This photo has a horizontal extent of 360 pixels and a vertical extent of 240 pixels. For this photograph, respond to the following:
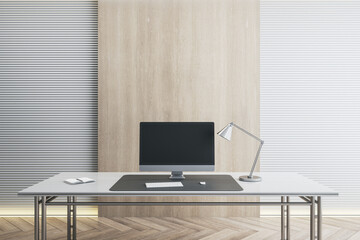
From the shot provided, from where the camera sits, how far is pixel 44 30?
415 centimetres

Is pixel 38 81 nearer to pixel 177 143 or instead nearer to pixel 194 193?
pixel 177 143

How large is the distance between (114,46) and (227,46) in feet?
4.42

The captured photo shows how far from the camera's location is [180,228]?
363 centimetres

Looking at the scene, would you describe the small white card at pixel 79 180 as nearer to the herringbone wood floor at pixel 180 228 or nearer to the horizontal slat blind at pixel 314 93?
the herringbone wood floor at pixel 180 228

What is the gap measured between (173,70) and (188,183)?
1.81 meters

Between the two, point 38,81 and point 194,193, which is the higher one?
point 38,81

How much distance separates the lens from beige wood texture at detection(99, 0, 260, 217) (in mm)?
4020

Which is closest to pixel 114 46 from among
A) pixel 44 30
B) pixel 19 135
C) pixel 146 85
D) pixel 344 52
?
pixel 146 85

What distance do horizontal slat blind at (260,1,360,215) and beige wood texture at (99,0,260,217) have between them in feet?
1.02

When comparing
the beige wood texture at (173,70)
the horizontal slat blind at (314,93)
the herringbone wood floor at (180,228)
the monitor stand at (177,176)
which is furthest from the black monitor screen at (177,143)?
the horizontal slat blind at (314,93)

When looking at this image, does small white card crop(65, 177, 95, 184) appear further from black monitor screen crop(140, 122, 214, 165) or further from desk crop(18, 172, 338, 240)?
black monitor screen crop(140, 122, 214, 165)

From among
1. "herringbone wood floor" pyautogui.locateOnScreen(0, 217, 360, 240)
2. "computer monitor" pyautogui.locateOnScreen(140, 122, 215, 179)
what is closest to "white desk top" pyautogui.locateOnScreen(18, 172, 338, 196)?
"computer monitor" pyautogui.locateOnScreen(140, 122, 215, 179)

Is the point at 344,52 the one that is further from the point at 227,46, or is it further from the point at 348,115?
the point at 227,46

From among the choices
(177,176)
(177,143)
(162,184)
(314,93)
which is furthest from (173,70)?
(162,184)
